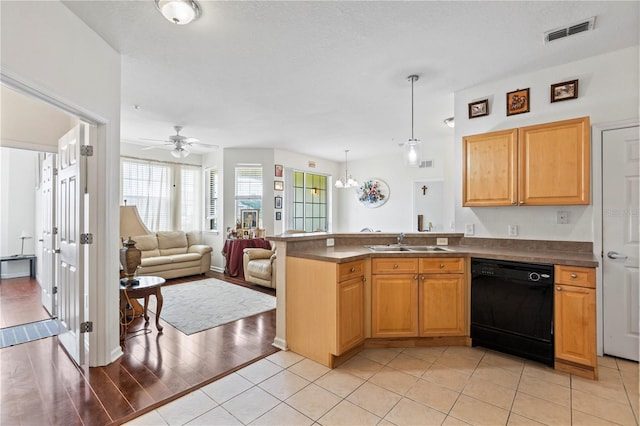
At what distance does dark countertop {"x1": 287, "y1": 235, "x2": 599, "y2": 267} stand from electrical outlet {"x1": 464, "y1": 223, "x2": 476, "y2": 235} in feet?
0.49

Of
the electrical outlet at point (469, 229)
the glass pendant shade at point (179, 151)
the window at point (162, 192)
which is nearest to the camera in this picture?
the electrical outlet at point (469, 229)

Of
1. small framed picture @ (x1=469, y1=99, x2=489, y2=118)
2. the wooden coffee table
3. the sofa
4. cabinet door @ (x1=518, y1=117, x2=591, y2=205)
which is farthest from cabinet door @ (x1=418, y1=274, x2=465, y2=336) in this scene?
the sofa

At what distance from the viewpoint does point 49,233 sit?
3729mm

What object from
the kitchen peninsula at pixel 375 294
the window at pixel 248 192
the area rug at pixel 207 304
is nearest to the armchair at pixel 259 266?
the area rug at pixel 207 304

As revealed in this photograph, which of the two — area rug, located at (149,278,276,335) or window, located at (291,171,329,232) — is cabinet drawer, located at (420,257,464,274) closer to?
area rug, located at (149,278,276,335)

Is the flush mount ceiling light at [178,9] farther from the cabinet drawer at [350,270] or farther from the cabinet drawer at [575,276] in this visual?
the cabinet drawer at [575,276]

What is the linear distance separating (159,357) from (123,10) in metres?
2.82

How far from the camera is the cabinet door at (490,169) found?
9.57 feet

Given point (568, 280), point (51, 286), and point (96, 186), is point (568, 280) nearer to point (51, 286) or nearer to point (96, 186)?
point (96, 186)

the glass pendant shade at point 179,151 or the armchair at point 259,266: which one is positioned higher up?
the glass pendant shade at point 179,151

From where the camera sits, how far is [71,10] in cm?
210

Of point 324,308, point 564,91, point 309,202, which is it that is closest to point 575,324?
point 324,308

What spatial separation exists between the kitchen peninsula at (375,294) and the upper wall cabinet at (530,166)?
511mm

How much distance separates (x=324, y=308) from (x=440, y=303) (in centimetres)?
117
